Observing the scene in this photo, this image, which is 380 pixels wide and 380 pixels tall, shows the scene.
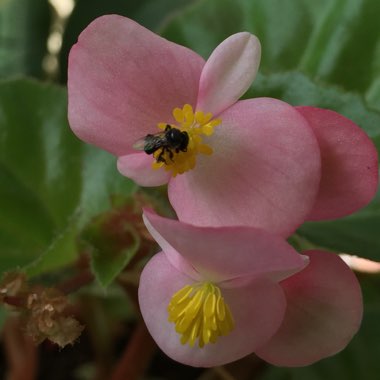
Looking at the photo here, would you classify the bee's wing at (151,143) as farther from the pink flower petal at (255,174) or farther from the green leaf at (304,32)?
the green leaf at (304,32)

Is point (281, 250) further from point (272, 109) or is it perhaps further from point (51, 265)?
point (51, 265)

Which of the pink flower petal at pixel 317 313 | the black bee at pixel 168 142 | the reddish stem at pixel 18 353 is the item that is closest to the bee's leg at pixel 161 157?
the black bee at pixel 168 142

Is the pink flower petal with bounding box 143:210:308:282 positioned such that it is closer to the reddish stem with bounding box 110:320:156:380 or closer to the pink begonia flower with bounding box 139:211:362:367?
the pink begonia flower with bounding box 139:211:362:367

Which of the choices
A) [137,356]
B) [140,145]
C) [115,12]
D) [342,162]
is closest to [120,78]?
[140,145]

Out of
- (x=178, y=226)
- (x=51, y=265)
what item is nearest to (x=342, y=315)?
(x=178, y=226)

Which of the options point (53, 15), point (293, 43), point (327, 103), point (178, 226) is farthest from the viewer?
point (53, 15)

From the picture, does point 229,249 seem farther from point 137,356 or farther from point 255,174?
point 137,356

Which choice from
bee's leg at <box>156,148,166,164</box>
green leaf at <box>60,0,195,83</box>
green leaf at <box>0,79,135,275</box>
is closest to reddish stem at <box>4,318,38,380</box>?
green leaf at <box>0,79,135,275</box>

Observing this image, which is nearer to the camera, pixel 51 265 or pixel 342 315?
pixel 342 315
